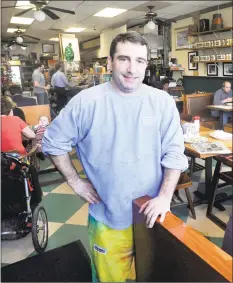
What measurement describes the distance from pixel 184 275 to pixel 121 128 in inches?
25.2

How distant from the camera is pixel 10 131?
2.80 metres

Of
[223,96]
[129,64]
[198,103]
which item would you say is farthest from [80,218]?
[223,96]

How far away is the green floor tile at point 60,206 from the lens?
2.97 meters

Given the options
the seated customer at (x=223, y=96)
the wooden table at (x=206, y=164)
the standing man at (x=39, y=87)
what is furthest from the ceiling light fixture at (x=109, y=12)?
the wooden table at (x=206, y=164)

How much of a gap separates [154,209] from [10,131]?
215 centimetres

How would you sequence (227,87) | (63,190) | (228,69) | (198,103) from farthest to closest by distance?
(228,69)
(198,103)
(227,87)
(63,190)

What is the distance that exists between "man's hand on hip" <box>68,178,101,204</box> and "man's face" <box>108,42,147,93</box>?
0.52 metres

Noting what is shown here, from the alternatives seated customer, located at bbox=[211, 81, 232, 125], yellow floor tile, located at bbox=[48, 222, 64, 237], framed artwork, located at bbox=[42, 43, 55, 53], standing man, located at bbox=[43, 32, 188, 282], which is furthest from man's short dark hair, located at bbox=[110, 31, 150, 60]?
framed artwork, located at bbox=[42, 43, 55, 53]

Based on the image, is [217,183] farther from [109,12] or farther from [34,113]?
[109,12]

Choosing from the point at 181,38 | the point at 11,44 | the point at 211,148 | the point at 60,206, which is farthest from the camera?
the point at 11,44

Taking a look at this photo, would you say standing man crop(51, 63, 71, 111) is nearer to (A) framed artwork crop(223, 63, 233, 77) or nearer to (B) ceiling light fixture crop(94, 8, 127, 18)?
(B) ceiling light fixture crop(94, 8, 127, 18)

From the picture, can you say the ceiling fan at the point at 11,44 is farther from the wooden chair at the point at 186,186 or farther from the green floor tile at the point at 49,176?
the wooden chair at the point at 186,186

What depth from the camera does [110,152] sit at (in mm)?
1265

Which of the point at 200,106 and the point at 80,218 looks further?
the point at 200,106
